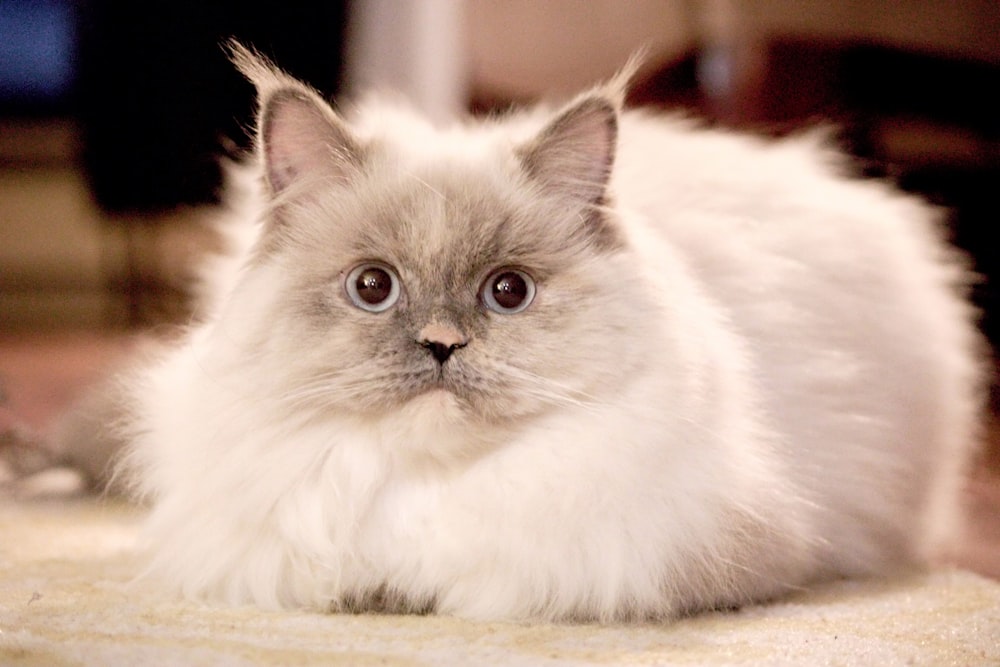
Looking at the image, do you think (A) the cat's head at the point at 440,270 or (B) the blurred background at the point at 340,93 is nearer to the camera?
(A) the cat's head at the point at 440,270

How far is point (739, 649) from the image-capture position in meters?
1.23

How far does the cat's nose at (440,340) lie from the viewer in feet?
4.12

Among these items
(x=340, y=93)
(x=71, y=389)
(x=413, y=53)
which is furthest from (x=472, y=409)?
(x=340, y=93)

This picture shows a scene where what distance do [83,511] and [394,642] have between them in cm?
103

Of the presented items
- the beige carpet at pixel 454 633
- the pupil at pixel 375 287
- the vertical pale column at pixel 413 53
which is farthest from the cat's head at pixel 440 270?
the vertical pale column at pixel 413 53

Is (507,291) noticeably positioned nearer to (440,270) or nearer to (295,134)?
(440,270)

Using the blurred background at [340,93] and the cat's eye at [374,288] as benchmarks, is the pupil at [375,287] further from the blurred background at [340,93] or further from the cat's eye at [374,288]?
the blurred background at [340,93]

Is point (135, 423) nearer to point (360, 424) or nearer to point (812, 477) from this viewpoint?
point (360, 424)

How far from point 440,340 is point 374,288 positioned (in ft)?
0.43

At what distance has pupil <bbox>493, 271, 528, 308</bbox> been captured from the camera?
133 cm

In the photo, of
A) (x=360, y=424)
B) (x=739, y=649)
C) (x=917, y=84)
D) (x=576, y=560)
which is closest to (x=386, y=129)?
(x=360, y=424)

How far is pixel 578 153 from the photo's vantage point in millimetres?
1433

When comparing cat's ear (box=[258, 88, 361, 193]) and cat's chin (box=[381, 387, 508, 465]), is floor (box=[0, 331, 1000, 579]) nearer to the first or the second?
cat's chin (box=[381, 387, 508, 465])

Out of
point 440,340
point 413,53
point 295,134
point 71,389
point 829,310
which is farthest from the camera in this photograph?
point 413,53
